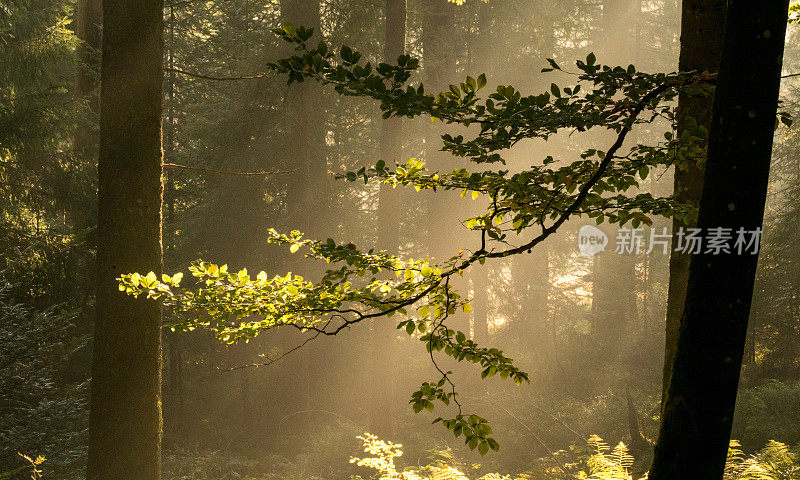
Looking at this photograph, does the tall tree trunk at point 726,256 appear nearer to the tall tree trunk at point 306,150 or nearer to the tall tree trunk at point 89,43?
the tall tree trunk at point 306,150

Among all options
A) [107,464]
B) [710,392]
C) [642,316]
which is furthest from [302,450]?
[642,316]

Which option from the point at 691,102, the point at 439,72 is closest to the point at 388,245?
the point at 439,72

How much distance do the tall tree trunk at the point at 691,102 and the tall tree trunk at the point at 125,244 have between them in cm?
405

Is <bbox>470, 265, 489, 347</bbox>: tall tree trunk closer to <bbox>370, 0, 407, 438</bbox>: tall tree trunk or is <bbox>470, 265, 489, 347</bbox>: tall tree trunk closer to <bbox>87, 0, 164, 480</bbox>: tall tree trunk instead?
<bbox>370, 0, 407, 438</bbox>: tall tree trunk

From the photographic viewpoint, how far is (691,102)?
3.44 metres

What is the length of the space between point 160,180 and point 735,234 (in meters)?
4.25

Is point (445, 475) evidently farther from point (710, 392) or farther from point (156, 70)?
point (156, 70)

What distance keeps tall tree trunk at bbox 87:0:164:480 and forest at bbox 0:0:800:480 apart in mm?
23

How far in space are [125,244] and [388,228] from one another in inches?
320

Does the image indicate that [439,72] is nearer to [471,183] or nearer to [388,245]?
[388,245]

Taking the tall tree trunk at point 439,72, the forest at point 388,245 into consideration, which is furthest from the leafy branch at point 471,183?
the tall tree trunk at point 439,72

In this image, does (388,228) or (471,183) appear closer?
(471,183)

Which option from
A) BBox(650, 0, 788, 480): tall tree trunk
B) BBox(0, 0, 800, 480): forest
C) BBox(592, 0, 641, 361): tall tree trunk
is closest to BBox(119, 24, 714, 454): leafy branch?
BBox(0, 0, 800, 480): forest

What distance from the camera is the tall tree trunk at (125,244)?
438cm
